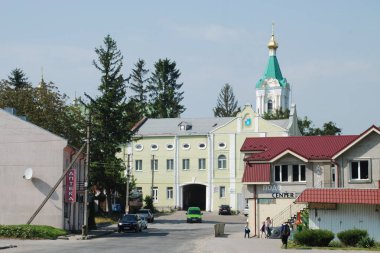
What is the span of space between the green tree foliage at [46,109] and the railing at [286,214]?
26.6 metres

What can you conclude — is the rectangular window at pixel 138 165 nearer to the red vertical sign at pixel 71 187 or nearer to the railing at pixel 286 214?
the red vertical sign at pixel 71 187

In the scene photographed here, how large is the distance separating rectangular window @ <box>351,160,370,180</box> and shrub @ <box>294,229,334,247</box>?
347 inches

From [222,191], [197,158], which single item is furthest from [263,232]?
[197,158]

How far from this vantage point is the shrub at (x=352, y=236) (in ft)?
132

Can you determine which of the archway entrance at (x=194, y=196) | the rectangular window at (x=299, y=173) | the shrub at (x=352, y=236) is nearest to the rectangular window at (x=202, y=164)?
the archway entrance at (x=194, y=196)

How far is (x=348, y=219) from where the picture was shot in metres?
43.7

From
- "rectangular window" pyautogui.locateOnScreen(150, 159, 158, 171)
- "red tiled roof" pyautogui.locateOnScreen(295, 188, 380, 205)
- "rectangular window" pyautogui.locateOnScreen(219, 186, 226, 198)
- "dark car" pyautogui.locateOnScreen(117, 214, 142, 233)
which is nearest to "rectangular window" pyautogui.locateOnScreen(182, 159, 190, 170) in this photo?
"rectangular window" pyautogui.locateOnScreen(150, 159, 158, 171)

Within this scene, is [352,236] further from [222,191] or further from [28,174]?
[222,191]

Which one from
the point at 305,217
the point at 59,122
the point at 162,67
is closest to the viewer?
the point at 305,217

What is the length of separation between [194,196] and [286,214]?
136ft

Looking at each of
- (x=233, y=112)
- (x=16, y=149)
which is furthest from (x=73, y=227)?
(x=233, y=112)

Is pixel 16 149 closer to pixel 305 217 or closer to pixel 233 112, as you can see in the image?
pixel 305 217

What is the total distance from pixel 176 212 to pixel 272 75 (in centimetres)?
4175

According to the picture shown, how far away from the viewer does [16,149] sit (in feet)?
168
